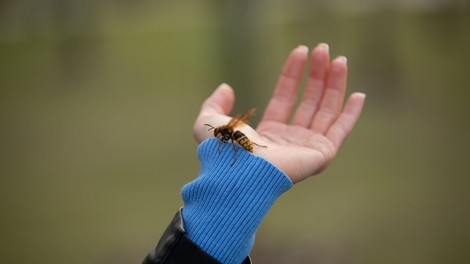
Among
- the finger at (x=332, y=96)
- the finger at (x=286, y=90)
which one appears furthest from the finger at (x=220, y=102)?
the finger at (x=332, y=96)

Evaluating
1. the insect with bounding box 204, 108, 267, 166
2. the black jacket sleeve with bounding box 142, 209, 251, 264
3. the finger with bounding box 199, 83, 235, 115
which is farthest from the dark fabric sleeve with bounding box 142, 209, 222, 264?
the finger with bounding box 199, 83, 235, 115

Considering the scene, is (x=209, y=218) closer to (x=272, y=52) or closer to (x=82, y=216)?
(x=82, y=216)

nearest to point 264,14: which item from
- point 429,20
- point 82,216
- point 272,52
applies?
point 272,52

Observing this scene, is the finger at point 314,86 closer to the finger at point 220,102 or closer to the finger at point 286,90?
the finger at point 286,90

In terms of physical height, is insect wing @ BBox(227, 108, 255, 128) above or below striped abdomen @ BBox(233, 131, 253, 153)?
above

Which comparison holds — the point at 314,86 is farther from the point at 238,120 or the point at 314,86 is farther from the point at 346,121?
the point at 238,120

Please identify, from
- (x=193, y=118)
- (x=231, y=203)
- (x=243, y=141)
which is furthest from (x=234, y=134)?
(x=193, y=118)

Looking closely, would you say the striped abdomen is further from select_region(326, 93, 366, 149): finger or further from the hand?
select_region(326, 93, 366, 149): finger
